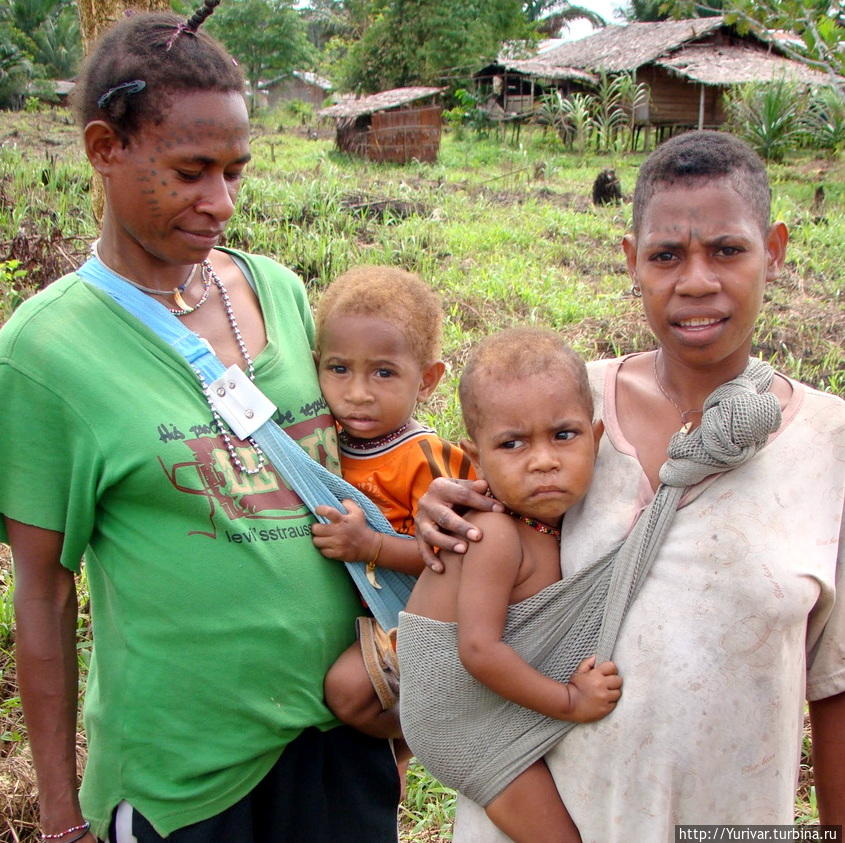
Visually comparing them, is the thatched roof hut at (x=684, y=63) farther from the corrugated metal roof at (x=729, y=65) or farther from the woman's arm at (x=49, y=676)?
the woman's arm at (x=49, y=676)

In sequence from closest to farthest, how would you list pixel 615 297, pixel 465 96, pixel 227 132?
pixel 227 132, pixel 615 297, pixel 465 96

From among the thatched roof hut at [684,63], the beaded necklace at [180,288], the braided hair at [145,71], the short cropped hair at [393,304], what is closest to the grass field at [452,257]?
the short cropped hair at [393,304]

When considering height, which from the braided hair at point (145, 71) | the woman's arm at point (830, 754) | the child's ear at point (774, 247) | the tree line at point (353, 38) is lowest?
the woman's arm at point (830, 754)

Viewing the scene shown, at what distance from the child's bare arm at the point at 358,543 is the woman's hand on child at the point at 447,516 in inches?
3.6

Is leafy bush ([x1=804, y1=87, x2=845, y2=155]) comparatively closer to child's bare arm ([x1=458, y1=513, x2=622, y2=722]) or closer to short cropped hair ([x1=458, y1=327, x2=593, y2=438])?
short cropped hair ([x1=458, y1=327, x2=593, y2=438])

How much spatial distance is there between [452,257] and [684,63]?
15.5m

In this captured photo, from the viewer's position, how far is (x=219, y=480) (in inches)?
59.1

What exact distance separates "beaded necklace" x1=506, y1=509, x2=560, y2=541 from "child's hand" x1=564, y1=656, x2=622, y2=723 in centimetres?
24

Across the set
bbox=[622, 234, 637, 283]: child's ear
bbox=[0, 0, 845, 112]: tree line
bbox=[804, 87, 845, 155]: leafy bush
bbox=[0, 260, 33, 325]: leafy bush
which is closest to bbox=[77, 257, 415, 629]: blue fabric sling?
bbox=[622, 234, 637, 283]: child's ear

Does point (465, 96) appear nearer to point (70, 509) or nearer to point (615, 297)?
point (615, 297)

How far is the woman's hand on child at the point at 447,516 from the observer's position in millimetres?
1537

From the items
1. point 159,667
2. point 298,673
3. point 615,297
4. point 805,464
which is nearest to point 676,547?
point 805,464

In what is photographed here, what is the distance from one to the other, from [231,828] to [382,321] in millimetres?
1027

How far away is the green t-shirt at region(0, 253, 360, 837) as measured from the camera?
4.63 ft
